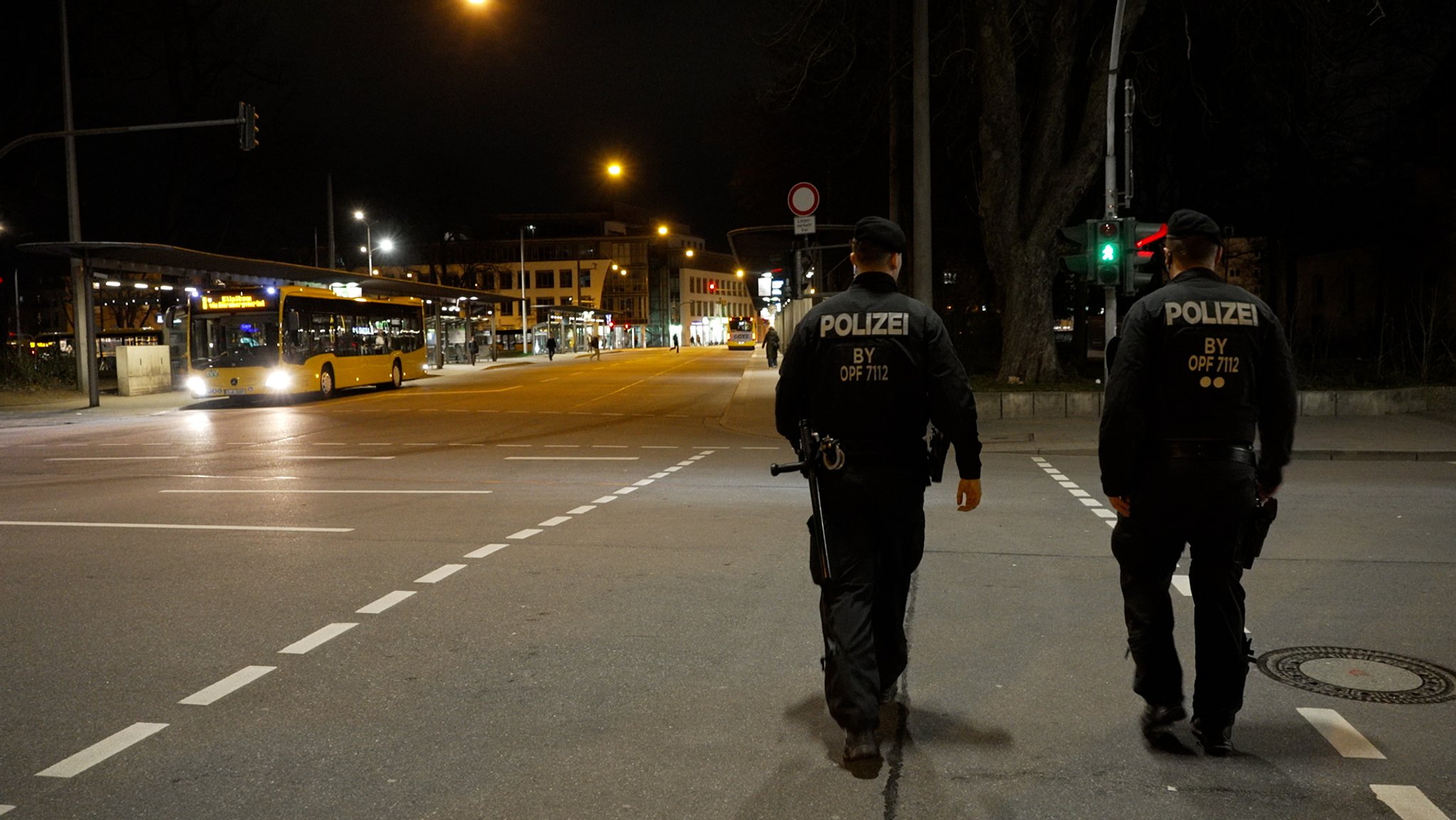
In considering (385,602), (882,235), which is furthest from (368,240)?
(882,235)

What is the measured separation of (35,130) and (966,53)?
29.8 meters

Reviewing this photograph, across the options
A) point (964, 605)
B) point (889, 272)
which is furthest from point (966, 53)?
point (889, 272)

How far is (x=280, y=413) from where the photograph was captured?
25859 millimetres

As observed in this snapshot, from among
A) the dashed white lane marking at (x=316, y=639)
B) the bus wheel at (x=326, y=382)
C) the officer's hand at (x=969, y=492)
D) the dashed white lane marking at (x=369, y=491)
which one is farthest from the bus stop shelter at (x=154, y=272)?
the officer's hand at (x=969, y=492)

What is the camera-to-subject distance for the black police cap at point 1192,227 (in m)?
4.37

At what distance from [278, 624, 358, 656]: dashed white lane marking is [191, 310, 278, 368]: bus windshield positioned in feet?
81.0

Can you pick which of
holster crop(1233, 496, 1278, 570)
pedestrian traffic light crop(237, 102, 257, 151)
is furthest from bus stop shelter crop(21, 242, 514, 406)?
holster crop(1233, 496, 1278, 570)

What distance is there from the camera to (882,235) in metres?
4.37

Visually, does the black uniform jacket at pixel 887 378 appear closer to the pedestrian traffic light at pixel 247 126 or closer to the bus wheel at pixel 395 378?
the pedestrian traffic light at pixel 247 126

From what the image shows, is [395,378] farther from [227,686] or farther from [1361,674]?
[1361,674]

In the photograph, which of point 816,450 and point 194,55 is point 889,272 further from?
point 194,55

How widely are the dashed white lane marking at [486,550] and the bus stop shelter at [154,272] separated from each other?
2057 cm

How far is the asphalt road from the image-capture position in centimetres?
390

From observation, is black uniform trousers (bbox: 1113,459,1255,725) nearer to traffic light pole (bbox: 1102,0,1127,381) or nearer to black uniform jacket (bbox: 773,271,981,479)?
black uniform jacket (bbox: 773,271,981,479)
